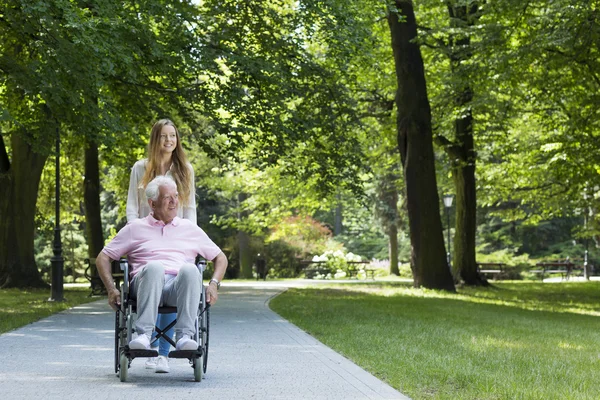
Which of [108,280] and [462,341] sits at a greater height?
[108,280]

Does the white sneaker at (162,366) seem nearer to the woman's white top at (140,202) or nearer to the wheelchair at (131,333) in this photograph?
the wheelchair at (131,333)

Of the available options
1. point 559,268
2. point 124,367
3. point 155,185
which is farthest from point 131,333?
point 559,268

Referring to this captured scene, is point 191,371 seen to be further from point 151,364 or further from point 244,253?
point 244,253

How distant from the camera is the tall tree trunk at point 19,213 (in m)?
24.7

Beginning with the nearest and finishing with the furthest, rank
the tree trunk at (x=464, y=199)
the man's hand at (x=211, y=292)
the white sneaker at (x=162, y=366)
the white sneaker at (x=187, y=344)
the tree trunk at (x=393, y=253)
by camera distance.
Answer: the white sneaker at (x=187, y=344) < the man's hand at (x=211, y=292) < the white sneaker at (x=162, y=366) < the tree trunk at (x=464, y=199) < the tree trunk at (x=393, y=253)

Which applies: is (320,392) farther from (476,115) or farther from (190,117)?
(476,115)

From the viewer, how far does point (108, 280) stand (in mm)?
7266

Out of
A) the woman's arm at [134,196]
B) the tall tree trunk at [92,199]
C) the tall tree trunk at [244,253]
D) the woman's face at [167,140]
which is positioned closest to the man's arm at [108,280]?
the woman's arm at [134,196]

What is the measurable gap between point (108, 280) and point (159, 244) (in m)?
0.47

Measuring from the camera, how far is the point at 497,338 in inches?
469

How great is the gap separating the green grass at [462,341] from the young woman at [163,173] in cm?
214

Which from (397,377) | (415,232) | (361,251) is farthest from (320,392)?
(361,251)

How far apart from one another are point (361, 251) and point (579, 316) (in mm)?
45219

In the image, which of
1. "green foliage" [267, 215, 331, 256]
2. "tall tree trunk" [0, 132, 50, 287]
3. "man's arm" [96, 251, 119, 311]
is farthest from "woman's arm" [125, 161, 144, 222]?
"green foliage" [267, 215, 331, 256]
